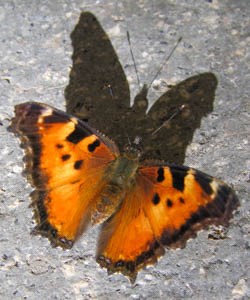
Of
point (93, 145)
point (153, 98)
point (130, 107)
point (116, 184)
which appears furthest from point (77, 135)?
point (153, 98)

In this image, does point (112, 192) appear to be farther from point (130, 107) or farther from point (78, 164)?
point (130, 107)

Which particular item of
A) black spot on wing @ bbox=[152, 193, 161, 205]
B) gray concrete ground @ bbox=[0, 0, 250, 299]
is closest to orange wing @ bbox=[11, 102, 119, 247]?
gray concrete ground @ bbox=[0, 0, 250, 299]

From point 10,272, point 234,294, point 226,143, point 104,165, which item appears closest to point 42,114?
point 104,165

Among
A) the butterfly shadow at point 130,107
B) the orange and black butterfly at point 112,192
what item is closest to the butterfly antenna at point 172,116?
the butterfly shadow at point 130,107

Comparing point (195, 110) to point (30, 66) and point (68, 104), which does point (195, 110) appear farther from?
point (30, 66)

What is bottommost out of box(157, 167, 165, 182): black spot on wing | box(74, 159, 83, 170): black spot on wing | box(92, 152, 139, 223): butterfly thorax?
box(92, 152, 139, 223): butterfly thorax

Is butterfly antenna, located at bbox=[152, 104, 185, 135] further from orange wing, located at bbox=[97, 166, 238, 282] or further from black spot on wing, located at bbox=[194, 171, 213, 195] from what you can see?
black spot on wing, located at bbox=[194, 171, 213, 195]

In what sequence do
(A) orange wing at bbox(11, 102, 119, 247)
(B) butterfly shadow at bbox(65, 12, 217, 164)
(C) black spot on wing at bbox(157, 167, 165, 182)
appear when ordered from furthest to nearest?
1. (B) butterfly shadow at bbox(65, 12, 217, 164)
2. (A) orange wing at bbox(11, 102, 119, 247)
3. (C) black spot on wing at bbox(157, 167, 165, 182)
